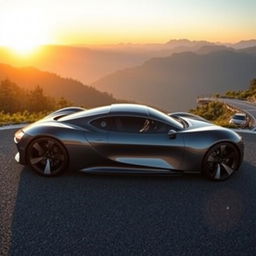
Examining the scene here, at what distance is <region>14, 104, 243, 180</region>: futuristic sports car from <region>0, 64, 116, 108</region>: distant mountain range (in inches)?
5914

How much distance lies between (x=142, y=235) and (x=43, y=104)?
67960mm

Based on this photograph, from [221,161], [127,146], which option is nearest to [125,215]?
[127,146]

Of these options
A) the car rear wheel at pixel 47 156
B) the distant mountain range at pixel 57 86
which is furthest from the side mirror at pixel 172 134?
the distant mountain range at pixel 57 86

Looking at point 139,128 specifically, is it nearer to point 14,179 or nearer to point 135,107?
point 135,107

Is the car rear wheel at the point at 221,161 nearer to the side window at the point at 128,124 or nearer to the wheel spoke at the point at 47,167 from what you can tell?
the side window at the point at 128,124

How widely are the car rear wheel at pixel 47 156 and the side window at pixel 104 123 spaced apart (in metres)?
0.67

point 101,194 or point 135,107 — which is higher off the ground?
point 135,107

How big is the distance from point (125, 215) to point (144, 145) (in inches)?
53.1

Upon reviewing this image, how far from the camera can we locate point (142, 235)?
161 inches

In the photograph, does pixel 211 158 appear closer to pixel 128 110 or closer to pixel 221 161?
pixel 221 161

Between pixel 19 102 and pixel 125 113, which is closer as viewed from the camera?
pixel 125 113

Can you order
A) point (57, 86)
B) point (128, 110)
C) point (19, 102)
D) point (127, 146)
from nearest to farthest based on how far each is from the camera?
point (127, 146), point (128, 110), point (19, 102), point (57, 86)

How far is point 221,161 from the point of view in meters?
5.88

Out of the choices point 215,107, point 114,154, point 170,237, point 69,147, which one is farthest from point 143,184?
point 215,107
